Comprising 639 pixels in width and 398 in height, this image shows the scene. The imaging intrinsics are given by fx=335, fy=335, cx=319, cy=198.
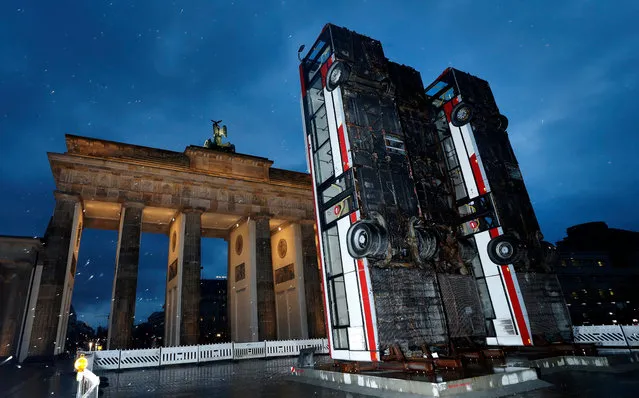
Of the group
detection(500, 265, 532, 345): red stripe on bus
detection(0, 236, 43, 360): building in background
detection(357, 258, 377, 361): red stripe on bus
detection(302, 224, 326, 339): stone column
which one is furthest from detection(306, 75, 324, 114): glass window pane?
detection(0, 236, 43, 360): building in background

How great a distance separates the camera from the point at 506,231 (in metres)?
15.0

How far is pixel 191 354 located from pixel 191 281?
6.68 meters

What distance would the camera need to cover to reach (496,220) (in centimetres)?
1538

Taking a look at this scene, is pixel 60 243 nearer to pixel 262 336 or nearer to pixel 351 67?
pixel 262 336

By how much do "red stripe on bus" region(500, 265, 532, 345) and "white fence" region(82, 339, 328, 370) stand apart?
13.8m

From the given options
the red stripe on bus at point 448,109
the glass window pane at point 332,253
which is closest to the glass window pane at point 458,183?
the red stripe on bus at point 448,109

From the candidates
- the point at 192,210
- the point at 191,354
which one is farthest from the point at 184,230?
the point at 191,354

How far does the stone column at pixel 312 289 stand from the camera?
94.8 ft

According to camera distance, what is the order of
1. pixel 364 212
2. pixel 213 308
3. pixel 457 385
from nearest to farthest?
1. pixel 457 385
2. pixel 364 212
3. pixel 213 308

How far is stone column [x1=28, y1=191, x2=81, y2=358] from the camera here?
20.6 meters

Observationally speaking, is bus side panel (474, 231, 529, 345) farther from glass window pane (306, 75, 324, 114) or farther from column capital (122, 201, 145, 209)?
column capital (122, 201, 145, 209)

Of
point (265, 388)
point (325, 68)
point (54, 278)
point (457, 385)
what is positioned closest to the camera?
point (457, 385)

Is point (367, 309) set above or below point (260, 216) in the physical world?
below

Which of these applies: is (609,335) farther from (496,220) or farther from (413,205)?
(413,205)
